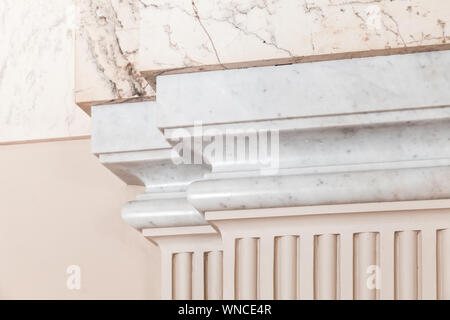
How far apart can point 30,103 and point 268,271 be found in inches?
34.6

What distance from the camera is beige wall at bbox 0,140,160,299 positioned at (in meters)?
1.92

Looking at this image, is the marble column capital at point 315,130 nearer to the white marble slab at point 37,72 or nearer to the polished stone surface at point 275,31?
the polished stone surface at point 275,31

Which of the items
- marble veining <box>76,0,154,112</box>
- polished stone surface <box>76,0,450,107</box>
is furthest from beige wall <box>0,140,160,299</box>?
polished stone surface <box>76,0,450,107</box>

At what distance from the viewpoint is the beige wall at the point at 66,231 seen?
6.31ft

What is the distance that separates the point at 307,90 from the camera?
141cm

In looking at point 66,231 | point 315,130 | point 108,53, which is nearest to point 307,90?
point 315,130

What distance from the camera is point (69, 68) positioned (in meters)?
2.06

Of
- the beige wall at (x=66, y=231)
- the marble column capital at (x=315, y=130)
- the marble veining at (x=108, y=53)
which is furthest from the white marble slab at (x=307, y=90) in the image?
the beige wall at (x=66, y=231)

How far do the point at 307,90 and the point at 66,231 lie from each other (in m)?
0.81

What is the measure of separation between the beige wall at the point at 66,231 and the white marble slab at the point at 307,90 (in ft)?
1.78

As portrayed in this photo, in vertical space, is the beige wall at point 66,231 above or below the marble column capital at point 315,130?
below

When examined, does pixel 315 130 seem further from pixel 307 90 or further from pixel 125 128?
pixel 125 128

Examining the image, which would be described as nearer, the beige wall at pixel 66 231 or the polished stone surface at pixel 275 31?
the polished stone surface at pixel 275 31
